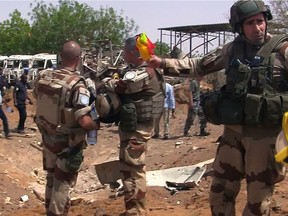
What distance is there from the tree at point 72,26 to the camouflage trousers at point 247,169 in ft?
156

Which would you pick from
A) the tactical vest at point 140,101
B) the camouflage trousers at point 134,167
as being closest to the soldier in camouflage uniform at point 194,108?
the tactical vest at point 140,101

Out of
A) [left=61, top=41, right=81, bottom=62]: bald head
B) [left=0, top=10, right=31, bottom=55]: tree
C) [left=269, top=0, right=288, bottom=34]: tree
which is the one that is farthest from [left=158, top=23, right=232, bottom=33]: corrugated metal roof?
[left=0, top=10, right=31, bottom=55]: tree

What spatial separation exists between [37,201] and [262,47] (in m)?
5.59

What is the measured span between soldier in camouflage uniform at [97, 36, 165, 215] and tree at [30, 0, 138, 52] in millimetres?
46242

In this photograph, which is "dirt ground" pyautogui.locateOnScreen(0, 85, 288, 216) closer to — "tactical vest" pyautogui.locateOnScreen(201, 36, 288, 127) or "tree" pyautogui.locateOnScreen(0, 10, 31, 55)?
"tactical vest" pyautogui.locateOnScreen(201, 36, 288, 127)

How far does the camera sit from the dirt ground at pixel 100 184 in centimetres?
664

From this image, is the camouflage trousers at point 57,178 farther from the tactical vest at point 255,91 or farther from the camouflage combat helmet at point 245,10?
the camouflage combat helmet at point 245,10

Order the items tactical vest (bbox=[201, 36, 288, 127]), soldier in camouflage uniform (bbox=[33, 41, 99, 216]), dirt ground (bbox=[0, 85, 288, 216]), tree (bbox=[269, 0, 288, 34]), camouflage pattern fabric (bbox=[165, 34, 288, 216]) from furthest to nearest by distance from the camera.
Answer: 1. tree (bbox=[269, 0, 288, 34])
2. dirt ground (bbox=[0, 85, 288, 216])
3. soldier in camouflage uniform (bbox=[33, 41, 99, 216])
4. camouflage pattern fabric (bbox=[165, 34, 288, 216])
5. tactical vest (bbox=[201, 36, 288, 127])

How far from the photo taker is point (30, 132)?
15.3 m

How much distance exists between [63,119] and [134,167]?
858 mm

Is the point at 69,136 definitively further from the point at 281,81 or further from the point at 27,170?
the point at 27,170

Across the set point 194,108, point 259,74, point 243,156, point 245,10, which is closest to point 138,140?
point 243,156

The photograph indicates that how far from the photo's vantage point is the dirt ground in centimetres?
664

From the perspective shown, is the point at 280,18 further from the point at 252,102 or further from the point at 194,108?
the point at 252,102
